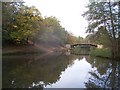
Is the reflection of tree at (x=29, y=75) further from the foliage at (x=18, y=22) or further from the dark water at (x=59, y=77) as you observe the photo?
the foliage at (x=18, y=22)

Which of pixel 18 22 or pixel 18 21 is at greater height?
pixel 18 21

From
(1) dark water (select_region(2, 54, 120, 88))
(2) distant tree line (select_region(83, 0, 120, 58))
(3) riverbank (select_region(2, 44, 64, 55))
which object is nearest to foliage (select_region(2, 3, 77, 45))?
(3) riverbank (select_region(2, 44, 64, 55))

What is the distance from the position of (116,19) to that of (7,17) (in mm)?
19857

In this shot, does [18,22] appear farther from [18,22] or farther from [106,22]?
[106,22]

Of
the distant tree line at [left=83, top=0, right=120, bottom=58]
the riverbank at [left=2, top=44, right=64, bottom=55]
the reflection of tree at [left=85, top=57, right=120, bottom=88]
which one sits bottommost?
the reflection of tree at [left=85, top=57, right=120, bottom=88]

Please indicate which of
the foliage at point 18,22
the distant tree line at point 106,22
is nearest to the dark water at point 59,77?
the distant tree line at point 106,22

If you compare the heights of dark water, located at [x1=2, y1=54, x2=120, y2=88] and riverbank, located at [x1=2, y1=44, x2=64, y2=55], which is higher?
riverbank, located at [x1=2, y1=44, x2=64, y2=55]

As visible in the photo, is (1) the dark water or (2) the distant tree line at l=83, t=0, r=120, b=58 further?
(2) the distant tree line at l=83, t=0, r=120, b=58

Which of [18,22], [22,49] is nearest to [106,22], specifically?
[18,22]

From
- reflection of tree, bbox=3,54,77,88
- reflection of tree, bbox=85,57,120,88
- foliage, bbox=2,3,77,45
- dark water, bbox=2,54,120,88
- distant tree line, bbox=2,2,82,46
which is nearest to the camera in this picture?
reflection of tree, bbox=85,57,120,88

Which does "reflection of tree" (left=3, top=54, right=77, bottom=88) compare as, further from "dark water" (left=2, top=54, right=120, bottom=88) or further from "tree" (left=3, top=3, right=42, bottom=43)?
"tree" (left=3, top=3, right=42, bottom=43)

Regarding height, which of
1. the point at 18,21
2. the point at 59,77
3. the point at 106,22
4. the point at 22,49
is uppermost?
the point at 18,21

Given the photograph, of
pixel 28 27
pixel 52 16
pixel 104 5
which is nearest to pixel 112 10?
pixel 104 5

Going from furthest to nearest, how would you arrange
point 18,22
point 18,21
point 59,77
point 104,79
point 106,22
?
1. point 18,22
2. point 18,21
3. point 106,22
4. point 59,77
5. point 104,79
